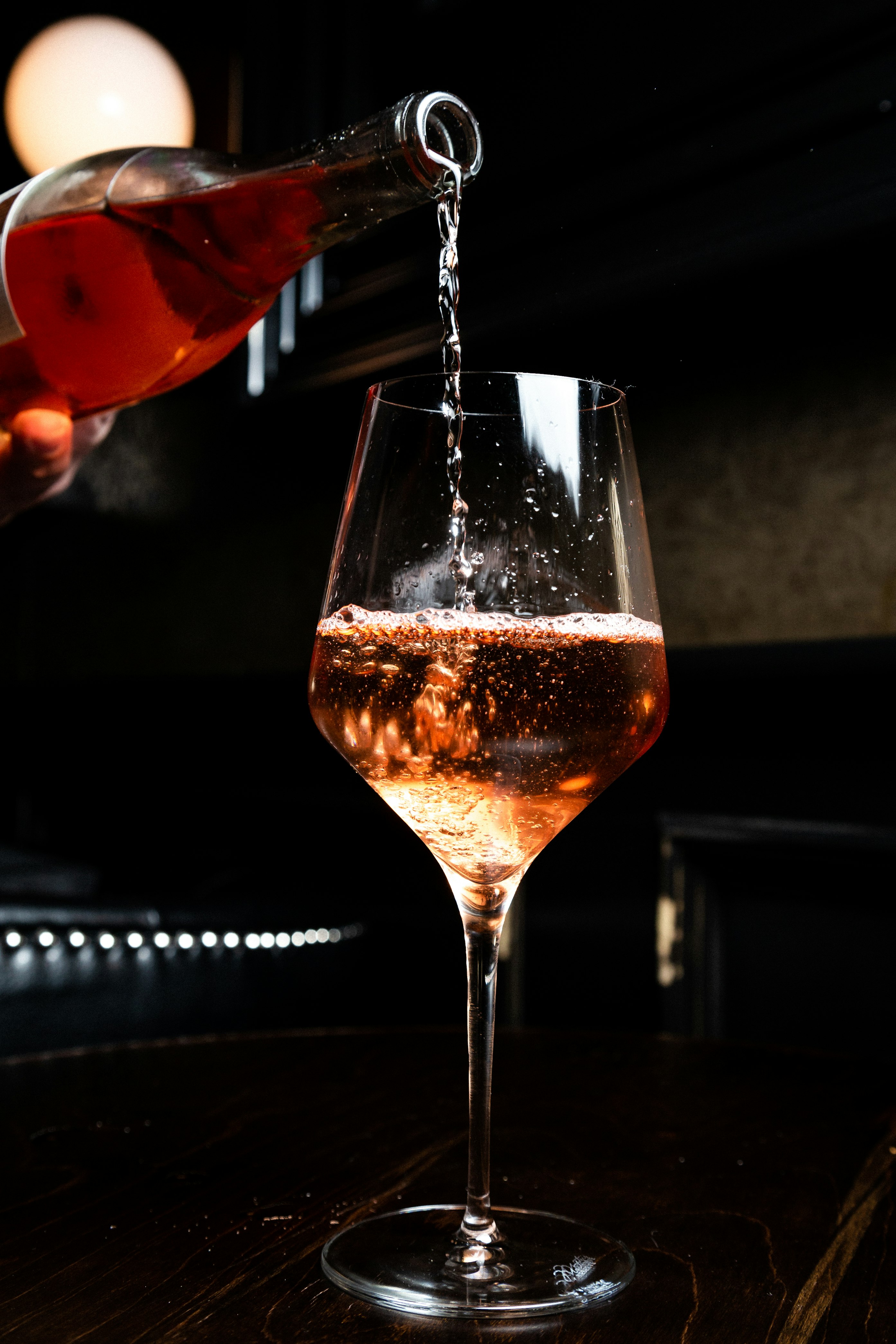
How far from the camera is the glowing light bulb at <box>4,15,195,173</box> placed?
2586 mm

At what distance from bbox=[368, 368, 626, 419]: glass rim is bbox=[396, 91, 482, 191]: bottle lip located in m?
0.14

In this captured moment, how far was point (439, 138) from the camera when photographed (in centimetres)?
69

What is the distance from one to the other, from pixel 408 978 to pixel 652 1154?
152 cm

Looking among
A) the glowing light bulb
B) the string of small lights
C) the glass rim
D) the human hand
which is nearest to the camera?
the glass rim

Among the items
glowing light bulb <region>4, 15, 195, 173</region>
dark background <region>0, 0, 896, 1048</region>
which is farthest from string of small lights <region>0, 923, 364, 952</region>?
glowing light bulb <region>4, 15, 195, 173</region>

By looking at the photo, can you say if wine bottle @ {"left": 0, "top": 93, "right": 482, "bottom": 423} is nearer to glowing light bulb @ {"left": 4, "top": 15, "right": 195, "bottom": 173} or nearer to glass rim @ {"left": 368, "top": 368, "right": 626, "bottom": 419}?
glass rim @ {"left": 368, "top": 368, "right": 626, "bottom": 419}

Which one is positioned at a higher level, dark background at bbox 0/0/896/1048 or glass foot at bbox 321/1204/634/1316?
dark background at bbox 0/0/896/1048

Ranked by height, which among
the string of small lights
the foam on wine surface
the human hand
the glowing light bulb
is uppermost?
the glowing light bulb

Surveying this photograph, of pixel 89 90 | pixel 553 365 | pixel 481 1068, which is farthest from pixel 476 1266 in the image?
pixel 89 90

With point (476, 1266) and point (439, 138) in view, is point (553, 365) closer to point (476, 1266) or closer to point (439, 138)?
point (439, 138)

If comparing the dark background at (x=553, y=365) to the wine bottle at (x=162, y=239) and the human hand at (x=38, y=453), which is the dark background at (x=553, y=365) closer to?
the wine bottle at (x=162, y=239)

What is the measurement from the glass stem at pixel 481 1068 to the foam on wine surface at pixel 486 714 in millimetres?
32

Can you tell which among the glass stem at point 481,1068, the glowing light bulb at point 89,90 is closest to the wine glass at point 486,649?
the glass stem at point 481,1068

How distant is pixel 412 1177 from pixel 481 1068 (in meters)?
0.13
